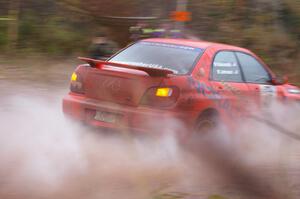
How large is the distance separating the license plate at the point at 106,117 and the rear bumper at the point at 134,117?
0.09ft

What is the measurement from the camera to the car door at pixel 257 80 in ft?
23.9

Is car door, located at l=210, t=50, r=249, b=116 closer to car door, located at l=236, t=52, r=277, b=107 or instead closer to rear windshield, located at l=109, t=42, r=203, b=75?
car door, located at l=236, t=52, r=277, b=107

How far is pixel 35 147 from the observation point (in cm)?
639

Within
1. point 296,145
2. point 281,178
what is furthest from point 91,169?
point 296,145

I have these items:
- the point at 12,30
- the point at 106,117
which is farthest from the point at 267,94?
the point at 12,30

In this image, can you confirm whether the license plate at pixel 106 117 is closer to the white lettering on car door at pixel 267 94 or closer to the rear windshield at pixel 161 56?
the rear windshield at pixel 161 56

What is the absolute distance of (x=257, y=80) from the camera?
24.7 ft

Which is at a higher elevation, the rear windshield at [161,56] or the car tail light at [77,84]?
the rear windshield at [161,56]

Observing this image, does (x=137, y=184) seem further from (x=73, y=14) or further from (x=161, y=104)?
(x=73, y=14)

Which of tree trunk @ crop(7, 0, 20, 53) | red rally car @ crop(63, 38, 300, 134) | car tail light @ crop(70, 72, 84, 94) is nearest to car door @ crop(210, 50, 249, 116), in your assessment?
red rally car @ crop(63, 38, 300, 134)

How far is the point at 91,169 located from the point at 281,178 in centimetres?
188

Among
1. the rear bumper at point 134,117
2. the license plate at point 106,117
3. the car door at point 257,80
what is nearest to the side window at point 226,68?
the car door at point 257,80

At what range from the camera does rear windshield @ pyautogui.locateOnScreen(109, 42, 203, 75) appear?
6586mm

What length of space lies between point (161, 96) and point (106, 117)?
0.69 m
